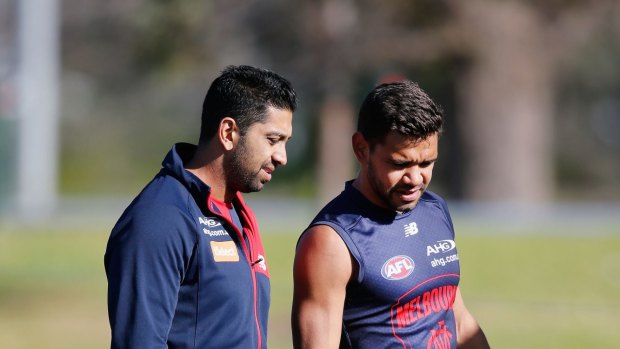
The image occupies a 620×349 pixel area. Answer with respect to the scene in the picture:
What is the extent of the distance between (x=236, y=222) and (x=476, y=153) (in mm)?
27108

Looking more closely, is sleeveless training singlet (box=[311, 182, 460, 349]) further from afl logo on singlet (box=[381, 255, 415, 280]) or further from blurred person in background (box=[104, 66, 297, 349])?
blurred person in background (box=[104, 66, 297, 349])

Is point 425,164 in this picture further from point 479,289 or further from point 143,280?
point 479,289

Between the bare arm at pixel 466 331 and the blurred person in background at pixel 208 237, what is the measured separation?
909 mm

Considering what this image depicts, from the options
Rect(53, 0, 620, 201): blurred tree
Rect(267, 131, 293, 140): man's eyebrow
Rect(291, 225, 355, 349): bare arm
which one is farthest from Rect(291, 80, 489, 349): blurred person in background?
Rect(53, 0, 620, 201): blurred tree

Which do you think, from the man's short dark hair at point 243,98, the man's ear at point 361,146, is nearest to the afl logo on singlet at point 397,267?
the man's ear at point 361,146

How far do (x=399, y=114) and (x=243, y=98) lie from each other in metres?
0.60

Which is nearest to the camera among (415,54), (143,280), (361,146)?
(143,280)

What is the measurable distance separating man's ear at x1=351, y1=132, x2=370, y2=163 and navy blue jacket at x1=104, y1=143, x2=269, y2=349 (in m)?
0.56

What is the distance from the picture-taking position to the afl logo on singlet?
4852 mm

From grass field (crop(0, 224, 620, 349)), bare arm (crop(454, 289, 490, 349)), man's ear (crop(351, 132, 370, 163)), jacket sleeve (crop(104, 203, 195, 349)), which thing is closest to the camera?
jacket sleeve (crop(104, 203, 195, 349))

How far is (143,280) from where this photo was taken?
4266mm

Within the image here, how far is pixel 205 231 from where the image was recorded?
4543 millimetres

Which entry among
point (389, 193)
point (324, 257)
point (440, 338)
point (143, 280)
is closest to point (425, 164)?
point (389, 193)

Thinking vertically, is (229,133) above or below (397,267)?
above
